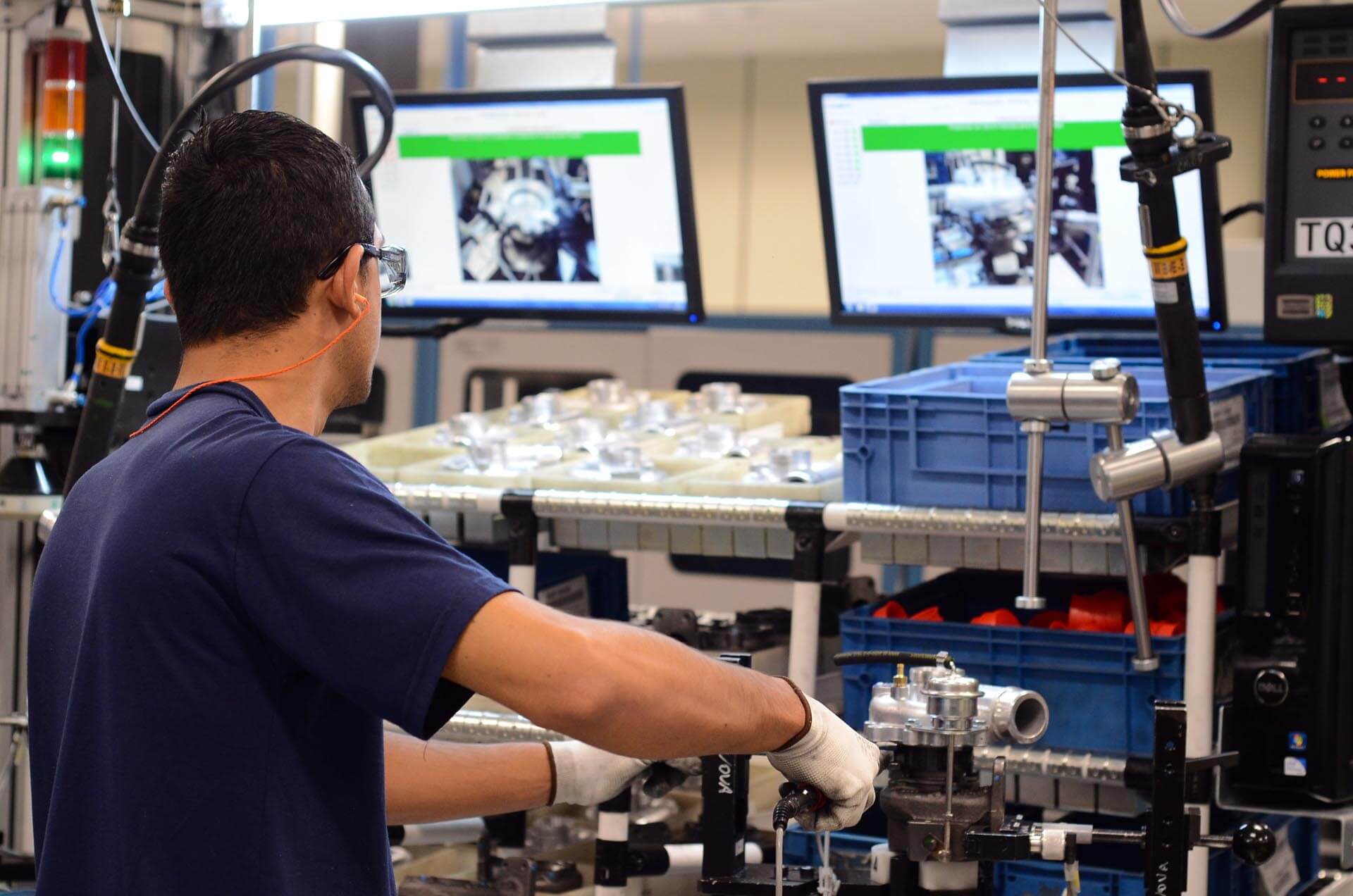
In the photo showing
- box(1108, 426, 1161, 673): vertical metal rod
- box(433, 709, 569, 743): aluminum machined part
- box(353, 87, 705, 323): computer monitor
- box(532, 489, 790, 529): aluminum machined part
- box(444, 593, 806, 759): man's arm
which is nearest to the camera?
box(444, 593, 806, 759): man's arm

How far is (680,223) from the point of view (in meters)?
3.30

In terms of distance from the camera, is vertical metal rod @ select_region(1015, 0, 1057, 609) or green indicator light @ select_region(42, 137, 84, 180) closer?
vertical metal rod @ select_region(1015, 0, 1057, 609)

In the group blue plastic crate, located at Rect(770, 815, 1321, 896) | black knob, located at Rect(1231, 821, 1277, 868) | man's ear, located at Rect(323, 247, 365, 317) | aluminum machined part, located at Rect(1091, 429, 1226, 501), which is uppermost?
man's ear, located at Rect(323, 247, 365, 317)

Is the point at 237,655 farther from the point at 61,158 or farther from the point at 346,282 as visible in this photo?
the point at 61,158

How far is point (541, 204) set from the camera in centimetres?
341

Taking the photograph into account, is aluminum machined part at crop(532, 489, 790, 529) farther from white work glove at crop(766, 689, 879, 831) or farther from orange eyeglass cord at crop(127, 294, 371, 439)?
orange eyeglass cord at crop(127, 294, 371, 439)

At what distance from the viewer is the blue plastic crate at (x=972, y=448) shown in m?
2.42

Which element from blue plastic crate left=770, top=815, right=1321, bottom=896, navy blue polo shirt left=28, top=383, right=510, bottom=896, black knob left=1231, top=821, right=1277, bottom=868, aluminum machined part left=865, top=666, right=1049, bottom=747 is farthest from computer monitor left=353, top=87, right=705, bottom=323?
navy blue polo shirt left=28, top=383, right=510, bottom=896

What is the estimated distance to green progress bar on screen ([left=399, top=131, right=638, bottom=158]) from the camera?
3.30 metres

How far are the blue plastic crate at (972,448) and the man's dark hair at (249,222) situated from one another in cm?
125

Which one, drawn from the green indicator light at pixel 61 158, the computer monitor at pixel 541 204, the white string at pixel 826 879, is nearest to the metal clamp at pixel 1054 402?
the white string at pixel 826 879

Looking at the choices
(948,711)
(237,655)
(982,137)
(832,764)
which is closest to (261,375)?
(237,655)

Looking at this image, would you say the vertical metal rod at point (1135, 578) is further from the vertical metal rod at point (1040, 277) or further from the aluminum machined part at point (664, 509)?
the aluminum machined part at point (664, 509)

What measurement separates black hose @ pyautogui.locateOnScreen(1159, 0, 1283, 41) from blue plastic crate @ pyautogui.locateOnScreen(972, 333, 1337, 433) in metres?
0.81
